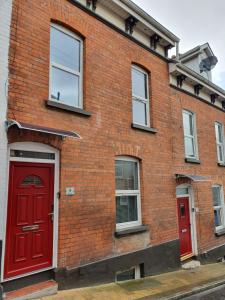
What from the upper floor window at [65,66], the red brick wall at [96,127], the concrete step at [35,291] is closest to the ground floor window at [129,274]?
the red brick wall at [96,127]

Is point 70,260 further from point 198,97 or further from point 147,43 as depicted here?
point 198,97

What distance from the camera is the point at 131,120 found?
296 inches

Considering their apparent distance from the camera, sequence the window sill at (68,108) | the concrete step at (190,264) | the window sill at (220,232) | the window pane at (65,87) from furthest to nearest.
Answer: the window sill at (220,232)
the concrete step at (190,264)
the window pane at (65,87)
the window sill at (68,108)

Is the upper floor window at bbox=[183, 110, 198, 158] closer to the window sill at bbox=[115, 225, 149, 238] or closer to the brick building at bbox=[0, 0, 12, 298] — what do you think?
the window sill at bbox=[115, 225, 149, 238]

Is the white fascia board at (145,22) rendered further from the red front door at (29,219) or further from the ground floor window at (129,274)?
the ground floor window at (129,274)

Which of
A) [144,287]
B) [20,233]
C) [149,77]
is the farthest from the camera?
[149,77]

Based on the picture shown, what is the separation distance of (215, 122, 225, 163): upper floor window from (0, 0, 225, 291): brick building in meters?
3.07

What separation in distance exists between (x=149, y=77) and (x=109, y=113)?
8.49 feet

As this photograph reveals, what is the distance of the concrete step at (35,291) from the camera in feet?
14.7

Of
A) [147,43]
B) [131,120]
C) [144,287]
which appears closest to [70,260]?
[144,287]

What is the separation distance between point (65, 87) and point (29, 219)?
3030 millimetres

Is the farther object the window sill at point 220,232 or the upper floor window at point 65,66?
the window sill at point 220,232

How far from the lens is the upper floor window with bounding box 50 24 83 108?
5941mm

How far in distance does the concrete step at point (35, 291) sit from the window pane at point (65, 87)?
150 inches
